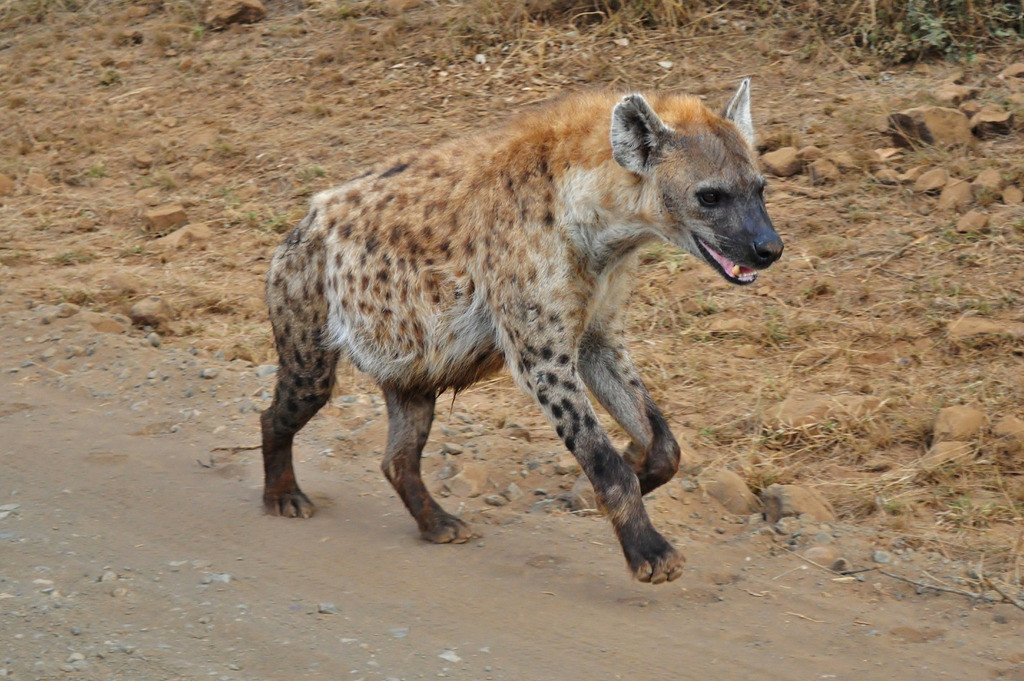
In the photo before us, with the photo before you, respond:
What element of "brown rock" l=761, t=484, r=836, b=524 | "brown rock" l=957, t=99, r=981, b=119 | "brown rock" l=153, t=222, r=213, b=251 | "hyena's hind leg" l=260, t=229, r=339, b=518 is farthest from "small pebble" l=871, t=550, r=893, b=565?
"brown rock" l=153, t=222, r=213, b=251

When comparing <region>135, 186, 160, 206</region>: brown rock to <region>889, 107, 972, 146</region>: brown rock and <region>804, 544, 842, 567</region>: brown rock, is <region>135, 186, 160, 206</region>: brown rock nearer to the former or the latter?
<region>889, 107, 972, 146</region>: brown rock

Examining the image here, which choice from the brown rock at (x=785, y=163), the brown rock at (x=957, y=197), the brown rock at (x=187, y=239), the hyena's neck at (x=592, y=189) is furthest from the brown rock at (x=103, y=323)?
the brown rock at (x=957, y=197)

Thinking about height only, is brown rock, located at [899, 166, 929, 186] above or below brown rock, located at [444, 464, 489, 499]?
above

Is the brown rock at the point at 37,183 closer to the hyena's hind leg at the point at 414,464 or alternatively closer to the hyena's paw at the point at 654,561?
the hyena's hind leg at the point at 414,464

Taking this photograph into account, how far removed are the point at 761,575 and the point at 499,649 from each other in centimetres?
91

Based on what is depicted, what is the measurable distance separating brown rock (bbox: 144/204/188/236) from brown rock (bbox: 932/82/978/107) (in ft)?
13.5

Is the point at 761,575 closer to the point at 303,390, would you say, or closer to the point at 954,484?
the point at 954,484

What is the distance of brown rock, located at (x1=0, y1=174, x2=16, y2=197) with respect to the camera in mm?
8016

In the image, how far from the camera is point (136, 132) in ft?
27.9

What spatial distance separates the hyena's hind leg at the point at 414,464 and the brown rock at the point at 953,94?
3.61 m

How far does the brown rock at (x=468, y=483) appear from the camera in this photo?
468cm

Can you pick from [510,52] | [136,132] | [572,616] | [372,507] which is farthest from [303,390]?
[136,132]

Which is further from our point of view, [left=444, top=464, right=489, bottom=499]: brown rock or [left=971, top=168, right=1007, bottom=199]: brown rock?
[left=971, top=168, right=1007, bottom=199]: brown rock

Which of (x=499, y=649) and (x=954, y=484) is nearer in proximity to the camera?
(x=499, y=649)
